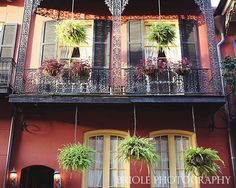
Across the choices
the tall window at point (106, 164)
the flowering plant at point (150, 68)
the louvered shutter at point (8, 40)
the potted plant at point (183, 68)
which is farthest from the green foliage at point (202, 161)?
the louvered shutter at point (8, 40)

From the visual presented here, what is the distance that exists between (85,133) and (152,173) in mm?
2050

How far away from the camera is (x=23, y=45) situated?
9.59 metres

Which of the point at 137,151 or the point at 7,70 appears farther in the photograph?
the point at 7,70

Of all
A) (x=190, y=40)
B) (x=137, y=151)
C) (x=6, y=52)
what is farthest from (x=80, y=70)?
(x=190, y=40)

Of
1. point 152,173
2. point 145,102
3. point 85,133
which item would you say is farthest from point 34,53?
point 152,173

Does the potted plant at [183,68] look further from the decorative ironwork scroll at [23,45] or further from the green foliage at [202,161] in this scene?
the decorative ironwork scroll at [23,45]

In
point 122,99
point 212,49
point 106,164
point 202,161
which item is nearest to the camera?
point 202,161

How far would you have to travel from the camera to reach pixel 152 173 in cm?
918

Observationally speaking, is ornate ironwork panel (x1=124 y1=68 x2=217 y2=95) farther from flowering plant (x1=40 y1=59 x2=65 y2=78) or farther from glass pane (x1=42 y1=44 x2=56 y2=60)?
glass pane (x1=42 y1=44 x2=56 y2=60)

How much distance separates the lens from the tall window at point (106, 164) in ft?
30.1

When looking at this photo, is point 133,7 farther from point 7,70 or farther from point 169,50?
point 7,70

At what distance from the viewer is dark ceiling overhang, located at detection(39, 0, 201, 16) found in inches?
424

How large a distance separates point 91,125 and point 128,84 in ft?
4.89

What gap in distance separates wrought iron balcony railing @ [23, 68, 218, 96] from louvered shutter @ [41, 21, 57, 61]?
0.85m
